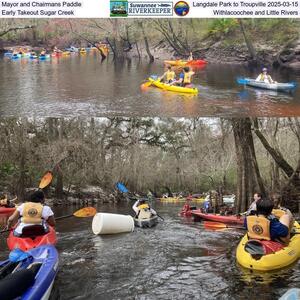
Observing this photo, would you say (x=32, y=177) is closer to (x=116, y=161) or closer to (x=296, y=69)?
(x=116, y=161)

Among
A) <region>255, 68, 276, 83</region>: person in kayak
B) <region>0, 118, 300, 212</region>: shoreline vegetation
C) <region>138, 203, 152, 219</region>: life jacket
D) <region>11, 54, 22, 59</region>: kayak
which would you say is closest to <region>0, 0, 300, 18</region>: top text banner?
<region>11, 54, 22, 59</region>: kayak

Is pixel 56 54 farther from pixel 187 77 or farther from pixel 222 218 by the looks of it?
pixel 222 218

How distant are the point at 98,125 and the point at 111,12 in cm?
1006

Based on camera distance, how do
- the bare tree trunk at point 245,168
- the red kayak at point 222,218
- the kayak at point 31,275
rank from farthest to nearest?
the bare tree trunk at point 245,168
the red kayak at point 222,218
the kayak at point 31,275

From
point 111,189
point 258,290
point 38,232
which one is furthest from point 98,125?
point 258,290

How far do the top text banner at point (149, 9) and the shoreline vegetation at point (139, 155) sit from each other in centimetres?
295

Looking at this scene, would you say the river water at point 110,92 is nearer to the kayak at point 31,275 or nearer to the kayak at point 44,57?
the kayak at point 44,57

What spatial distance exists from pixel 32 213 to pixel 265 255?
2.85 meters

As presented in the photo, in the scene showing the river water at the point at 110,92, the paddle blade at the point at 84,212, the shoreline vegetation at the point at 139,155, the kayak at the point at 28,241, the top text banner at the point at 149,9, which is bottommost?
the shoreline vegetation at the point at 139,155

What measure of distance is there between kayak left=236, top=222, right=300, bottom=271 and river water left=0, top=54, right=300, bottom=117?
303cm

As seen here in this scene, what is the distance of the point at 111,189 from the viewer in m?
19.7

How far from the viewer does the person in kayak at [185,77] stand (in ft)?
26.2

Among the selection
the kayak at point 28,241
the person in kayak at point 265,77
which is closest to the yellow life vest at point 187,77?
the person in kayak at point 265,77

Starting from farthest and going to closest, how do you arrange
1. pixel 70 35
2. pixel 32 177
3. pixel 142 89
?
pixel 32 177
pixel 142 89
pixel 70 35
